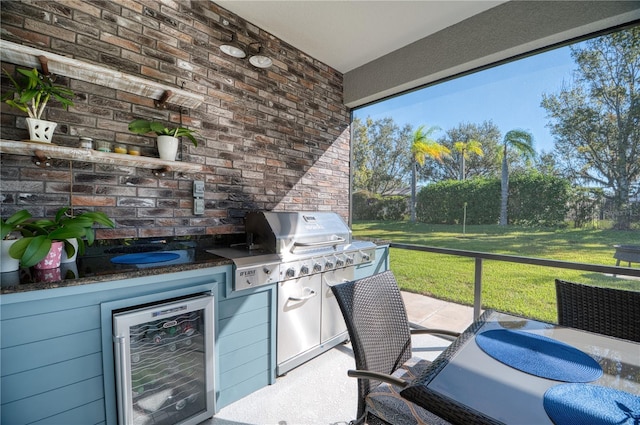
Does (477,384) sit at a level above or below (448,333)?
above

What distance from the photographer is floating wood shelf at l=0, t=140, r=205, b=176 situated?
1413mm

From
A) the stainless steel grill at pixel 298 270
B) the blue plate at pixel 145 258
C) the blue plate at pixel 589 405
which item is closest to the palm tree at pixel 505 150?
the stainless steel grill at pixel 298 270

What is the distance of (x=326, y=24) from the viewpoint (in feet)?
8.31

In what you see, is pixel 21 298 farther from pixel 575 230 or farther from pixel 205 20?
pixel 575 230

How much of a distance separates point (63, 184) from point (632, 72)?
3950 mm

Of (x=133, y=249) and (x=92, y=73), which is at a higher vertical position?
(x=92, y=73)

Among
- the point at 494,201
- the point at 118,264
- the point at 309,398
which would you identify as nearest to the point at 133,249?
the point at 118,264

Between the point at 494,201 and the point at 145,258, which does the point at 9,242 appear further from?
the point at 494,201

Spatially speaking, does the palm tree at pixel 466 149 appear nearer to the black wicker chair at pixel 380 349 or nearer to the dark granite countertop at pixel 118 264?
the black wicker chair at pixel 380 349

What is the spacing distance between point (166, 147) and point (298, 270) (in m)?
1.27

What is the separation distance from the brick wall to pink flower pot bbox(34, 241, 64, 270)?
17.1 inches

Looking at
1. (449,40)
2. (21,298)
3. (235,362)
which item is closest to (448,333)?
(235,362)

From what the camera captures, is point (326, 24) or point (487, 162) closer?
point (326, 24)

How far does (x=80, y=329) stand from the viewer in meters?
1.25
